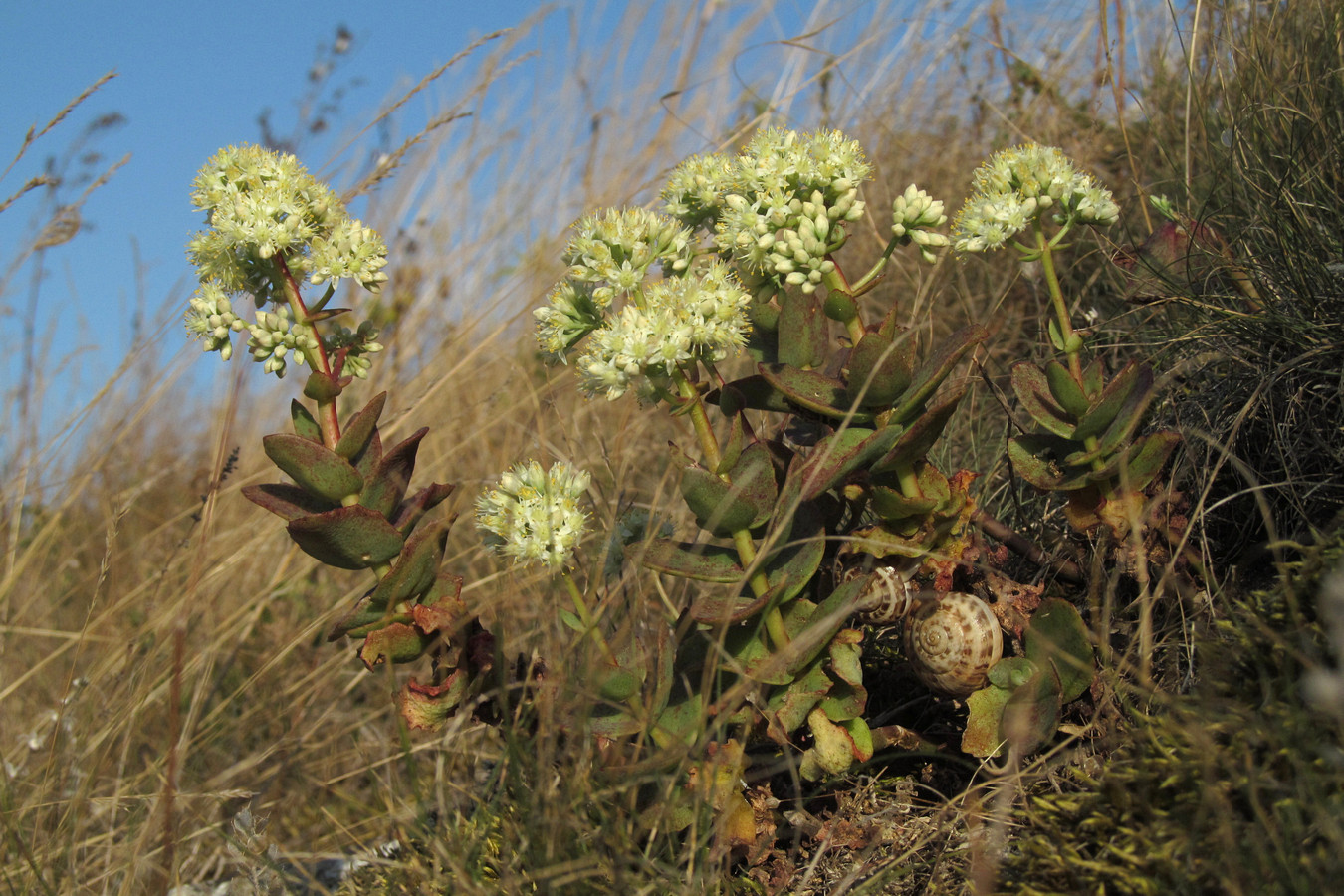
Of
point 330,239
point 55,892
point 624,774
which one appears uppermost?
point 330,239

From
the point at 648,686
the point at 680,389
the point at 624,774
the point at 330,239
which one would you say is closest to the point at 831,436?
the point at 680,389

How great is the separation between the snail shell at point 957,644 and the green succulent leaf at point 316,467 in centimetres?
99

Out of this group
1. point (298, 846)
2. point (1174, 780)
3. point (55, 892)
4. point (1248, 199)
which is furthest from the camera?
point (298, 846)

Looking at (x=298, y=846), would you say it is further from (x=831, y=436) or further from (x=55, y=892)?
(x=831, y=436)

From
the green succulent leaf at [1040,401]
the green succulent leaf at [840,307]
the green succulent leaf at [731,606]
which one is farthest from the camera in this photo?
the green succulent leaf at [1040,401]

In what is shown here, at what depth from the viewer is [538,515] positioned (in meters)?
1.49

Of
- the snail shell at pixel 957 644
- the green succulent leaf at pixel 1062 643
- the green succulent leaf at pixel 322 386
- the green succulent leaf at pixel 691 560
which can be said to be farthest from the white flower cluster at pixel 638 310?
the green succulent leaf at pixel 1062 643

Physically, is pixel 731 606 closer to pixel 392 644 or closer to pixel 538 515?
pixel 538 515

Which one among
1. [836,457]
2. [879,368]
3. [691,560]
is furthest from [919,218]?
[691,560]

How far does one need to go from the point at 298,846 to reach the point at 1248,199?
2.69 meters

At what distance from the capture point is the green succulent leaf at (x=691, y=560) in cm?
147

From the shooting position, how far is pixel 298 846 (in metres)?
2.32

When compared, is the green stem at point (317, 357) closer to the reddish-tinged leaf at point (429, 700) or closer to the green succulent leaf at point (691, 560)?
the reddish-tinged leaf at point (429, 700)

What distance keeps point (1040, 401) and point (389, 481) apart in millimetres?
1163
